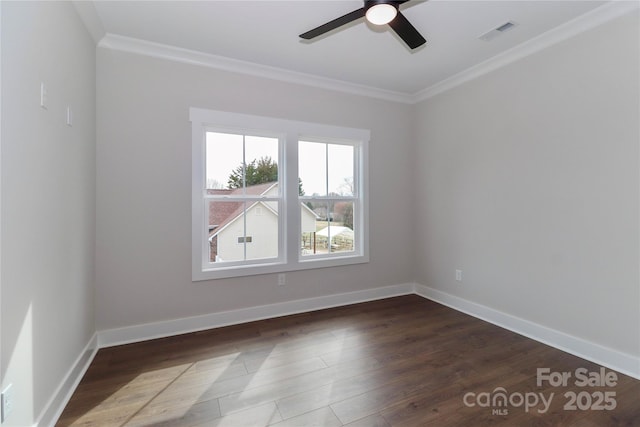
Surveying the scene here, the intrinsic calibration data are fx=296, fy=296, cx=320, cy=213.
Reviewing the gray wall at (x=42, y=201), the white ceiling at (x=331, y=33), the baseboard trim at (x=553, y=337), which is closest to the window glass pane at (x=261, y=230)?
the gray wall at (x=42, y=201)

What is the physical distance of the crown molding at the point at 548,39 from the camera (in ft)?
7.01

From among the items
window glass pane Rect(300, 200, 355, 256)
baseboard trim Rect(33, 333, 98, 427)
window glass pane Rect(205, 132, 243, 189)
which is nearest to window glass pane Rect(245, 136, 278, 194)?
window glass pane Rect(205, 132, 243, 189)

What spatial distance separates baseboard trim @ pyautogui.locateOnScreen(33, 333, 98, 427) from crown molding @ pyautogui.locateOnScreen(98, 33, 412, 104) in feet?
8.22

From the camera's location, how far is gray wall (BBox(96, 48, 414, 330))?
2.57 metres

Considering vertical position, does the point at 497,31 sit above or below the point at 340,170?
above

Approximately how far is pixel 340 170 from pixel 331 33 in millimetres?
1664

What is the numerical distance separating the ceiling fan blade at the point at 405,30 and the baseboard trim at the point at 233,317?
269 cm

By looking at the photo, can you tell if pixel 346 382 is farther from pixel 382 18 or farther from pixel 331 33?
pixel 331 33

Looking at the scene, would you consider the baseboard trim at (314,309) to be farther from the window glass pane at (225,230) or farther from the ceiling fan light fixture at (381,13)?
the ceiling fan light fixture at (381,13)

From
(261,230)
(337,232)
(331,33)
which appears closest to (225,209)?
(261,230)

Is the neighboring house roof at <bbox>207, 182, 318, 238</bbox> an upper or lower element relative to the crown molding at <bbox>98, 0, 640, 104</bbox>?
lower

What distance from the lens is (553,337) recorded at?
256 centimetres

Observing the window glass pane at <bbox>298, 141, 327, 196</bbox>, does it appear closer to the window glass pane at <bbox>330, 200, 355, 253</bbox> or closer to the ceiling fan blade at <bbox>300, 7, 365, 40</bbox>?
the window glass pane at <bbox>330, 200, 355, 253</bbox>

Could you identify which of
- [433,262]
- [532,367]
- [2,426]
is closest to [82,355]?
[2,426]
